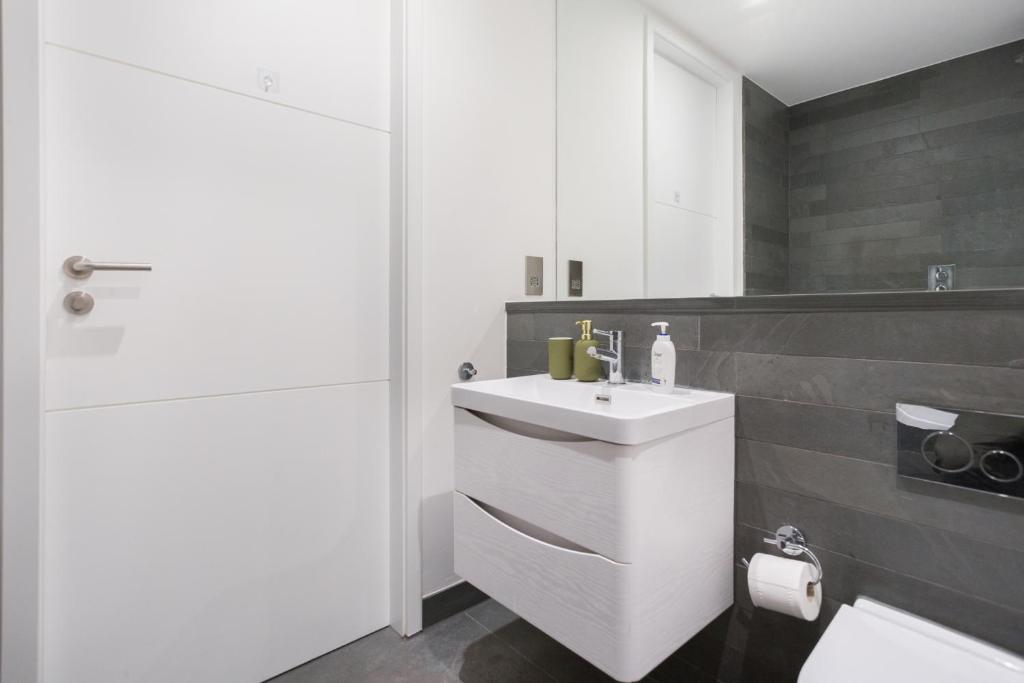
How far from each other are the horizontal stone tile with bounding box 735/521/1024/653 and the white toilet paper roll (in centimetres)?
5

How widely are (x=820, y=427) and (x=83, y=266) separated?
5.15ft

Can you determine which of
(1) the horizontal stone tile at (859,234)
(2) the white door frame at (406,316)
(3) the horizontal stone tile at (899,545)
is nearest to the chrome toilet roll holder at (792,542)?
(3) the horizontal stone tile at (899,545)

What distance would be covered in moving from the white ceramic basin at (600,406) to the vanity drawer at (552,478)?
3 cm

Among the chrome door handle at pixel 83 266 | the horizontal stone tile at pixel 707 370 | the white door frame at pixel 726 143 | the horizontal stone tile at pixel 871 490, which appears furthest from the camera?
the white door frame at pixel 726 143

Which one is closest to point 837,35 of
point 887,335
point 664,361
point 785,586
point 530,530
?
point 887,335

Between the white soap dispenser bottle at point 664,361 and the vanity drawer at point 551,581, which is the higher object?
the white soap dispenser bottle at point 664,361

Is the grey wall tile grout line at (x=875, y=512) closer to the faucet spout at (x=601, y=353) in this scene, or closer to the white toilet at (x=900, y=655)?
the white toilet at (x=900, y=655)

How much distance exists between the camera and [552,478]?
108 cm

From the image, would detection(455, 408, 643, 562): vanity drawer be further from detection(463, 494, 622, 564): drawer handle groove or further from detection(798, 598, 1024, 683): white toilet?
detection(798, 598, 1024, 683): white toilet

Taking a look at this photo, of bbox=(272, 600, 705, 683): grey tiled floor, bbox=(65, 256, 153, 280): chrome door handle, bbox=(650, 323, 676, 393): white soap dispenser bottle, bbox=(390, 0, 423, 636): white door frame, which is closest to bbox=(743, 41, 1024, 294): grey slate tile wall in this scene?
bbox=(650, 323, 676, 393): white soap dispenser bottle

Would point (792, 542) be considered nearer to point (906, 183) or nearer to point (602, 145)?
point (906, 183)

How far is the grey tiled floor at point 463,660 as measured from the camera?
1352 mm

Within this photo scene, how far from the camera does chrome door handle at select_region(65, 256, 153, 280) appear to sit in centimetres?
107

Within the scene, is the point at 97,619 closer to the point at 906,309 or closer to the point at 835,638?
the point at 835,638
